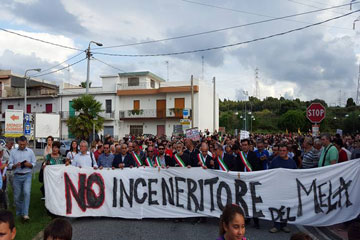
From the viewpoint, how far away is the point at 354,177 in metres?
6.57

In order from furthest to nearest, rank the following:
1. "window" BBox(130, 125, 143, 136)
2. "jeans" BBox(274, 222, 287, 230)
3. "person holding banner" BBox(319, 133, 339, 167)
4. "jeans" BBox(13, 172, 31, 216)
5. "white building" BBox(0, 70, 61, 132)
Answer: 1. "white building" BBox(0, 70, 61, 132)
2. "window" BBox(130, 125, 143, 136)
3. "jeans" BBox(13, 172, 31, 216)
4. "person holding banner" BBox(319, 133, 339, 167)
5. "jeans" BBox(274, 222, 287, 230)

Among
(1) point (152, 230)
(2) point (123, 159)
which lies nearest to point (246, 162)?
(1) point (152, 230)

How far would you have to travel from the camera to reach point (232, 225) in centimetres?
286

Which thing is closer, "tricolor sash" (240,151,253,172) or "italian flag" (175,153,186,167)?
"tricolor sash" (240,151,253,172)

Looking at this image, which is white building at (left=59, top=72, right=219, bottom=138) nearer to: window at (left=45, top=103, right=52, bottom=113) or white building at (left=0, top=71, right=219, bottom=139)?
white building at (left=0, top=71, right=219, bottom=139)

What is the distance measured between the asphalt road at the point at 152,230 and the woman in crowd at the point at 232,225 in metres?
3.11

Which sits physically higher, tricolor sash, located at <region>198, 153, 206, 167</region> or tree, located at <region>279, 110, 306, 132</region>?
tree, located at <region>279, 110, 306, 132</region>

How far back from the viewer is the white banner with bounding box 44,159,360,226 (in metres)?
6.52

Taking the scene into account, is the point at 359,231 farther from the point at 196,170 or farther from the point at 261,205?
the point at 196,170

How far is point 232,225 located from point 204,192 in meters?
4.16

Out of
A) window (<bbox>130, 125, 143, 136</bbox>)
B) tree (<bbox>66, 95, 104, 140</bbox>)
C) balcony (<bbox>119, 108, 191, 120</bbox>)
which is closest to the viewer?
tree (<bbox>66, 95, 104, 140</bbox>)

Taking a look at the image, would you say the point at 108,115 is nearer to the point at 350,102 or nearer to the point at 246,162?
the point at 246,162

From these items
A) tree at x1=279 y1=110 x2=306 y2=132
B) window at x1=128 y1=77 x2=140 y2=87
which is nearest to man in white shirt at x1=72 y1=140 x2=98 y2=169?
window at x1=128 y1=77 x2=140 y2=87

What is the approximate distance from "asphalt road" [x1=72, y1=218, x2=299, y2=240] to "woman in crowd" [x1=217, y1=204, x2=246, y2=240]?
10.2 feet
